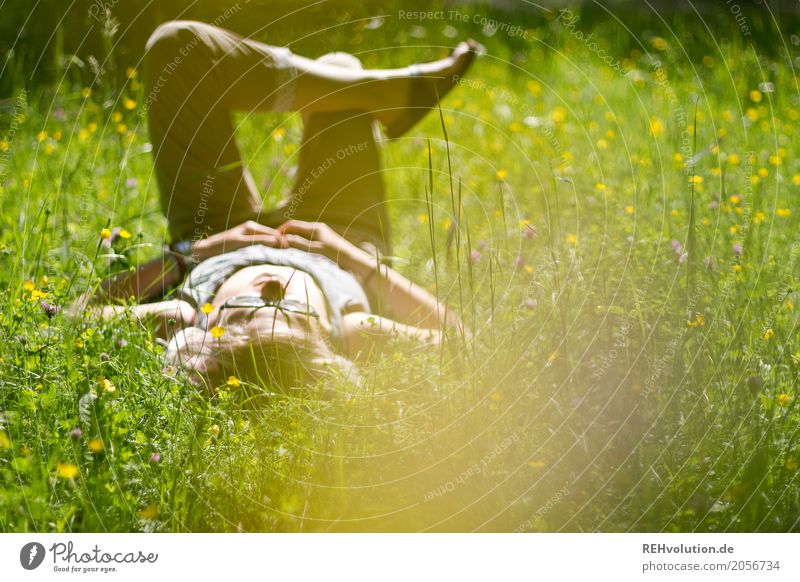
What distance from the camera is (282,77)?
1.71 m

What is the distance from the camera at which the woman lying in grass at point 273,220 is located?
1493mm

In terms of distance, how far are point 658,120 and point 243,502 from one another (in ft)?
5.41

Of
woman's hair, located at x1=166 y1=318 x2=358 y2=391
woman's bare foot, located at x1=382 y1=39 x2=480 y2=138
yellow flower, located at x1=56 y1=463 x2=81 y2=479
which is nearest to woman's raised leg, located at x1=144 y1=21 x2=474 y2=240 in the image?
woman's bare foot, located at x1=382 y1=39 x2=480 y2=138

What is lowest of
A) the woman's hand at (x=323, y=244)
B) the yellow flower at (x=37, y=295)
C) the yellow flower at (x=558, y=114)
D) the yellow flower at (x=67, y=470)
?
the yellow flower at (x=67, y=470)

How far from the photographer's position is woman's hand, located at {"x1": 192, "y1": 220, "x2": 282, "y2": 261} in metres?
1.70

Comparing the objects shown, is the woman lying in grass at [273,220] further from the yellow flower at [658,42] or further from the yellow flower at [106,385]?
the yellow flower at [658,42]

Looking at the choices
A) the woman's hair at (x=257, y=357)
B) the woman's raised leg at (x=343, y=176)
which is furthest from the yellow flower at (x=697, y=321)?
the woman's raised leg at (x=343, y=176)

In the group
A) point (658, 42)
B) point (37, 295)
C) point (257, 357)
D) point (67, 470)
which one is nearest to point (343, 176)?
point (257, 357)

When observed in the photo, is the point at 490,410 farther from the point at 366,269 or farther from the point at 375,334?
the point at 366,269

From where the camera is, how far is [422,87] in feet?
6.26

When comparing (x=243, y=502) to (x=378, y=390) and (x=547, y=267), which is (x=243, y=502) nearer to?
(x=378, y=390)

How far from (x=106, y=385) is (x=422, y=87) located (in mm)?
994

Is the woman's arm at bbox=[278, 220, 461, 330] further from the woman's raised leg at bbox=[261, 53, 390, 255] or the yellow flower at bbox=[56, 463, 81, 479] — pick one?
the yellow flower at bbox=[56, 463, 81, 479]
